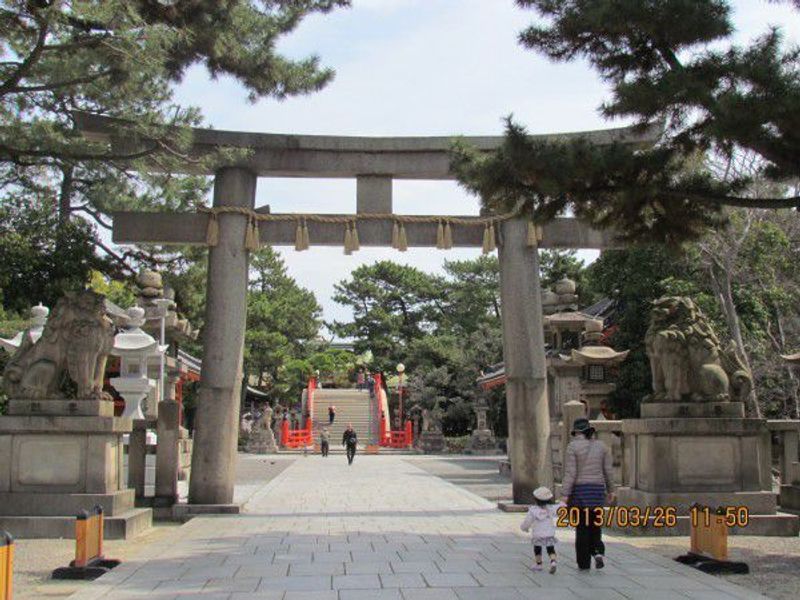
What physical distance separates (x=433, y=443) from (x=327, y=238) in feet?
87.1

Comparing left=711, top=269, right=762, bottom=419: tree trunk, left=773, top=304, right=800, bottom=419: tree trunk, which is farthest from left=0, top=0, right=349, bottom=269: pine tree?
left=773, top=304, right=800, bottom=419: tree trunk

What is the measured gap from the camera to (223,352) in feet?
42.1

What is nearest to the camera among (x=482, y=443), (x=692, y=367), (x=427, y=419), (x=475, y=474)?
(x=692, y=367)

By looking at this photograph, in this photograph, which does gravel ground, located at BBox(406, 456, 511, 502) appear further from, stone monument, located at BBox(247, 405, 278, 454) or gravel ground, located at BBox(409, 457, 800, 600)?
stone monument, located at BBox(247, 405, 278, 454)

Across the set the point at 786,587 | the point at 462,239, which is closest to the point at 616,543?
the point at 786,587

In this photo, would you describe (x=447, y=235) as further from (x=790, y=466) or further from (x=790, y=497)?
(x=790, y=497)

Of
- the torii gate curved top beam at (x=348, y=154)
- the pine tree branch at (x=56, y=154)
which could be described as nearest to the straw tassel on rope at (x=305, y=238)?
the torii gate curved top beam at (x=348, y=154)

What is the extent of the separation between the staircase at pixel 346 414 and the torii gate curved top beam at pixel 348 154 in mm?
30198

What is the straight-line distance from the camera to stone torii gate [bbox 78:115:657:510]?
41.9ft

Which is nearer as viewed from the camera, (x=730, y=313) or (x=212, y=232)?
(x=212, y=232)

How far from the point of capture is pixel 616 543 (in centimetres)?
990

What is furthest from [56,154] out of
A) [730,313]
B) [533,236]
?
[730,313]

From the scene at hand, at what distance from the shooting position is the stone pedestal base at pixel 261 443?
36875 mm

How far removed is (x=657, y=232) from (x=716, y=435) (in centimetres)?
297
